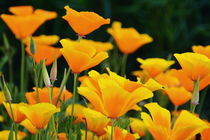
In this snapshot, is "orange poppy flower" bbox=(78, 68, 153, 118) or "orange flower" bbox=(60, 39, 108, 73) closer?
"orange poppy flower" bbox=(78, 68, 153, 118)

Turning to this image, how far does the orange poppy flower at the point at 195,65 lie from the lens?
1036 mm

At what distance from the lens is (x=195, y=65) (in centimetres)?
104

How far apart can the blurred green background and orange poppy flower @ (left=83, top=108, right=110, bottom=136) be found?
1.75m

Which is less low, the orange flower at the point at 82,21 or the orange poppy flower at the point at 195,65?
the orange flower at the point at 82,21

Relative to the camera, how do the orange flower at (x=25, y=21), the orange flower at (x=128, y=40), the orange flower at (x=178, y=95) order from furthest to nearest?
the orange flower at (x=128, y=40)
the orange flower at (x=25, y=21)
the orange flower at (x=178, y=95)

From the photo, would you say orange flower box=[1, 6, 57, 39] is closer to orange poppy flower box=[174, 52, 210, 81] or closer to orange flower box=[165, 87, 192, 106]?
orange flower box=[165, 87, 192, 106]

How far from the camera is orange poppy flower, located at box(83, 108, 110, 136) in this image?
0.99m

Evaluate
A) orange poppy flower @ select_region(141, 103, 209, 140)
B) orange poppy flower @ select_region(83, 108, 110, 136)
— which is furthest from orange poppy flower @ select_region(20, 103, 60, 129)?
orange poppy flower @ select_region(141, 103, 209, 140)

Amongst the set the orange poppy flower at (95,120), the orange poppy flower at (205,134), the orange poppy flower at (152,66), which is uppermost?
the orange poppy flower at (152,66)

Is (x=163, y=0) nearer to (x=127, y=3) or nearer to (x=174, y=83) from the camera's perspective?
(x=127, y=3)

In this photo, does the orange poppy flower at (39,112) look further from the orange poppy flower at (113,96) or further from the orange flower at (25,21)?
the orange flower at (25,21)

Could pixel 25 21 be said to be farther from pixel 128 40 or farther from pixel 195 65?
pixel 195 65

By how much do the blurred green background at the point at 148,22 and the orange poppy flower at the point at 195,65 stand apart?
1688 mm

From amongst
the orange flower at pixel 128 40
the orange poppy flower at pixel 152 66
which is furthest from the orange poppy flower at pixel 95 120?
the orange flower at pixel 128 40
